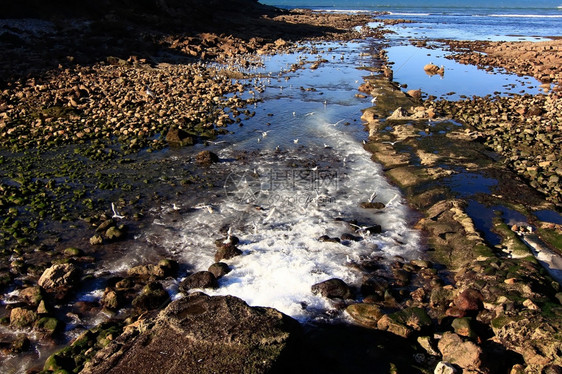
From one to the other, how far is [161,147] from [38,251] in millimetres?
10053

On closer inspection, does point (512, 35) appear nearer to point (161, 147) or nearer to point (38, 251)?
point (161, 147)

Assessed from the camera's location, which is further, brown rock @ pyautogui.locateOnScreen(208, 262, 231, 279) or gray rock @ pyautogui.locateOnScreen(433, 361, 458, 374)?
brown rock @ pyautogui.locateOnScreen(208, 262, 231, 279)

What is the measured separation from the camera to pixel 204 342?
8.05 metres

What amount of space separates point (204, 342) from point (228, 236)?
23.0 feet

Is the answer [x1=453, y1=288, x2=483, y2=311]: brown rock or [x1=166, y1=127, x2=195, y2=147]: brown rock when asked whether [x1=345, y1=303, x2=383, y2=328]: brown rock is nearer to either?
[x1=453, y1=288, x2=483, y2=311]: brown rock

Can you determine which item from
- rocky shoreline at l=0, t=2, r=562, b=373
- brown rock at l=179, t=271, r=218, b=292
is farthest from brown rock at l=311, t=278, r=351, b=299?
brown rock at l=179, t=271, r=218, b=292

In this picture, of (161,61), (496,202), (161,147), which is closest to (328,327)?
(496,202)

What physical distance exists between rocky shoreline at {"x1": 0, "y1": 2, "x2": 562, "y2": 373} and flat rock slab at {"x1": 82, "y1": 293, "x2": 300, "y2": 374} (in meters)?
0.03

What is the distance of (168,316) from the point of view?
895cm

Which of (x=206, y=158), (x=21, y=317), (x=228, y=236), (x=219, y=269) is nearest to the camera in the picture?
(x=21, y=317)

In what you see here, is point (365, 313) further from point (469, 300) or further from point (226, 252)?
point (226, 252)

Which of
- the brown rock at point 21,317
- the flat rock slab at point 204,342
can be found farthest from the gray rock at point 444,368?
the brown rock at point 21,317

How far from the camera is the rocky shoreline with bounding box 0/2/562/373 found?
8734mm

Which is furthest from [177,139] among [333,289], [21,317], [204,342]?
[204,342]
